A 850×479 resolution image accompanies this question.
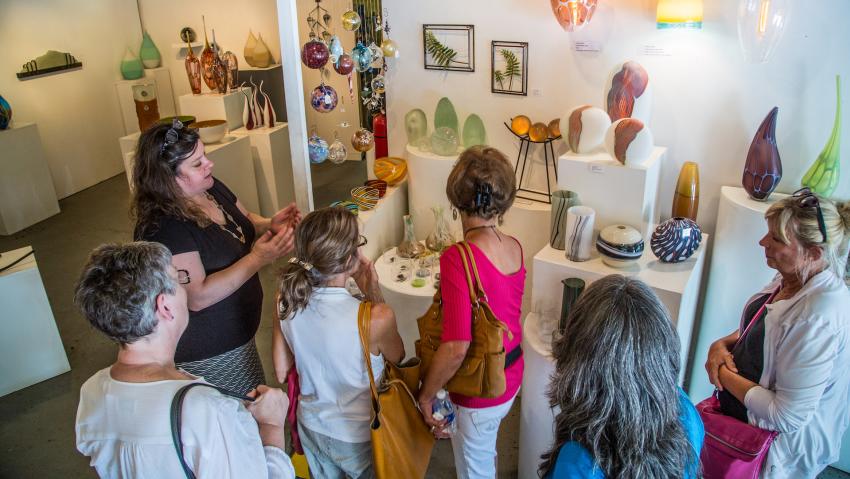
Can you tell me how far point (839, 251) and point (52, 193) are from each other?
620 centimetres

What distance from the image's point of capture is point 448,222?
3.37 metres

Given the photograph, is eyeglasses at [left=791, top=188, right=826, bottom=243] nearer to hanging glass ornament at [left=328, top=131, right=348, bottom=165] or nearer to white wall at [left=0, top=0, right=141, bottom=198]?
hanging glass ornament at [left=328, top=131, right=348, bottom=165]

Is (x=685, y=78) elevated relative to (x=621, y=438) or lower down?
elevated

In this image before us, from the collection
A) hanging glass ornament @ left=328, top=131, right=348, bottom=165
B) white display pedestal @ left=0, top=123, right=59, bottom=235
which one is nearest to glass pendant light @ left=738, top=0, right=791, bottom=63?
hanging glass ornament @ left=328, top=131, right=348, bottom=165

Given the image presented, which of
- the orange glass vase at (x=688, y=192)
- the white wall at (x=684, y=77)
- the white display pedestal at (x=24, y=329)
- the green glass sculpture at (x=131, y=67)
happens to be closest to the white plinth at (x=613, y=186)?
the orange glass vase at (x=688, y=192)

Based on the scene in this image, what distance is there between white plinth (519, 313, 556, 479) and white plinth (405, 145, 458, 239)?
3.55 feet

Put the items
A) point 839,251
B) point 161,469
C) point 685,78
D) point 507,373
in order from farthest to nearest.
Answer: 1. point 685,78
2. point 507,373
3. point 839,251
4. point 161,469

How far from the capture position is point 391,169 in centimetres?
344

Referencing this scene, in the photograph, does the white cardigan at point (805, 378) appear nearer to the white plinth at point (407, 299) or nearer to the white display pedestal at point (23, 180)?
the white plinth at point (407, 299)

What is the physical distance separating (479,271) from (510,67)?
1.70 meters

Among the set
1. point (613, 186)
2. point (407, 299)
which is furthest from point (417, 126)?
point (613, 186)

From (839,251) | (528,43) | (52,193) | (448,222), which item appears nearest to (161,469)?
(839,251)

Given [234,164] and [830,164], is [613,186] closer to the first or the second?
[830,164]

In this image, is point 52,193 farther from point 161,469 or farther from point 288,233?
point 161,469
